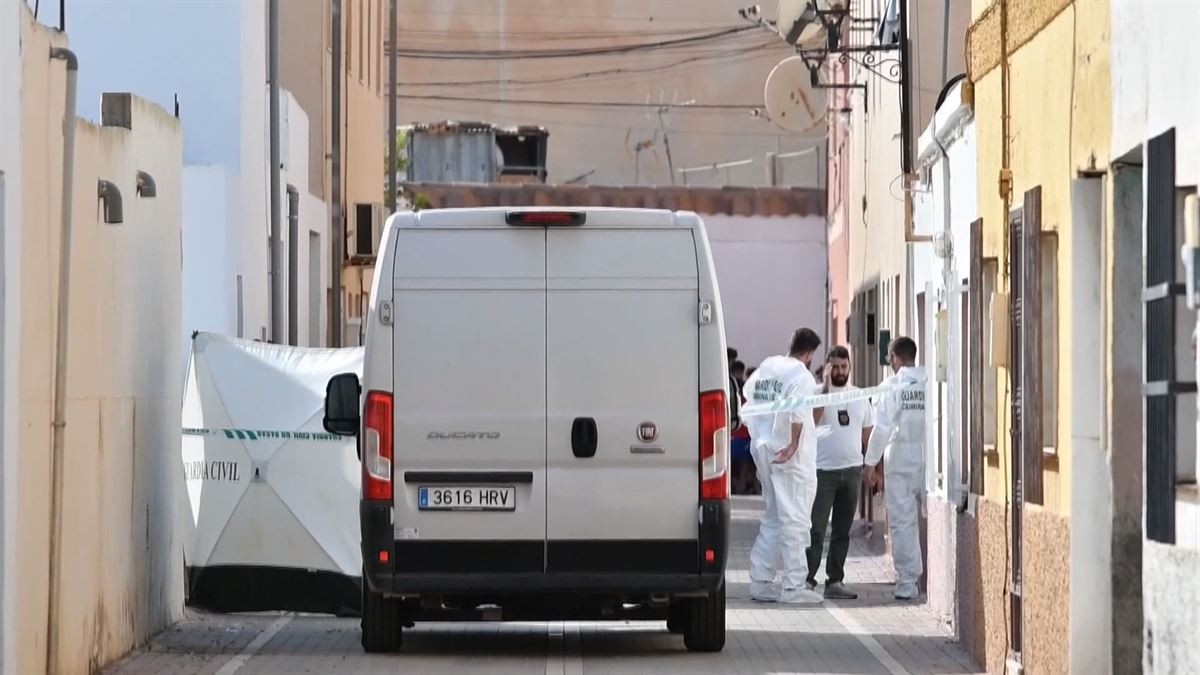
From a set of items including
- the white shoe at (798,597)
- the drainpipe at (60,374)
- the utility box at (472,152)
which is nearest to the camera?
the drainpipe at (60,374)

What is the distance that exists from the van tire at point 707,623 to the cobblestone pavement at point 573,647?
0.09m

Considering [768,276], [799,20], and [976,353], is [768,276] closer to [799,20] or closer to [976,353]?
[799,20]

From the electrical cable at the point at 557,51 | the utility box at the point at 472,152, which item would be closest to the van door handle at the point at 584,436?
the utility box at the point at 472,152

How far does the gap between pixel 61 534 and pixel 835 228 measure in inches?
1096

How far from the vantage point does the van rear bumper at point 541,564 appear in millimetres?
13180

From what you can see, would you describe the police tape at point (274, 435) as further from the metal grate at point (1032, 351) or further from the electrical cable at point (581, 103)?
the electrical cable at point (581, 103)

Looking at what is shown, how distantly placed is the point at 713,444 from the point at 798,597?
16.5 feet

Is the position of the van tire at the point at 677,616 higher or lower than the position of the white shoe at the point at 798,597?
higher

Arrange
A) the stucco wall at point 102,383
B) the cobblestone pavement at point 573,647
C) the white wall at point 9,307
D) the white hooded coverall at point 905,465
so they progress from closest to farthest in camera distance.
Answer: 1. the white wall at point 9,307
2. the stucco wall at point 102,383
3. the cobblestone pavement at point 573,647
4. the white hooded coverall at point 905,465

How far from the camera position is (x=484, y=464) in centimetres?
1313

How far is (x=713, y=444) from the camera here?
13125 mm

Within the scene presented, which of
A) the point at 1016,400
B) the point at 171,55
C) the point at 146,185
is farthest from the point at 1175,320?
the point at 171,55

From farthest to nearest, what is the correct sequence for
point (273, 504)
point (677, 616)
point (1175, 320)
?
point (273, 504)
point (677, 616)
point (1175, 320)

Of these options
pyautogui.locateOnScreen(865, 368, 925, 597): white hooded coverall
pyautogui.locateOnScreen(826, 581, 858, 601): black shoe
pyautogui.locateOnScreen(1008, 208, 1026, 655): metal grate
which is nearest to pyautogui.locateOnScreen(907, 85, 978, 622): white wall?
pyautogui.locateOnScreen(865, 368, 925, 597): white hooded coverall
